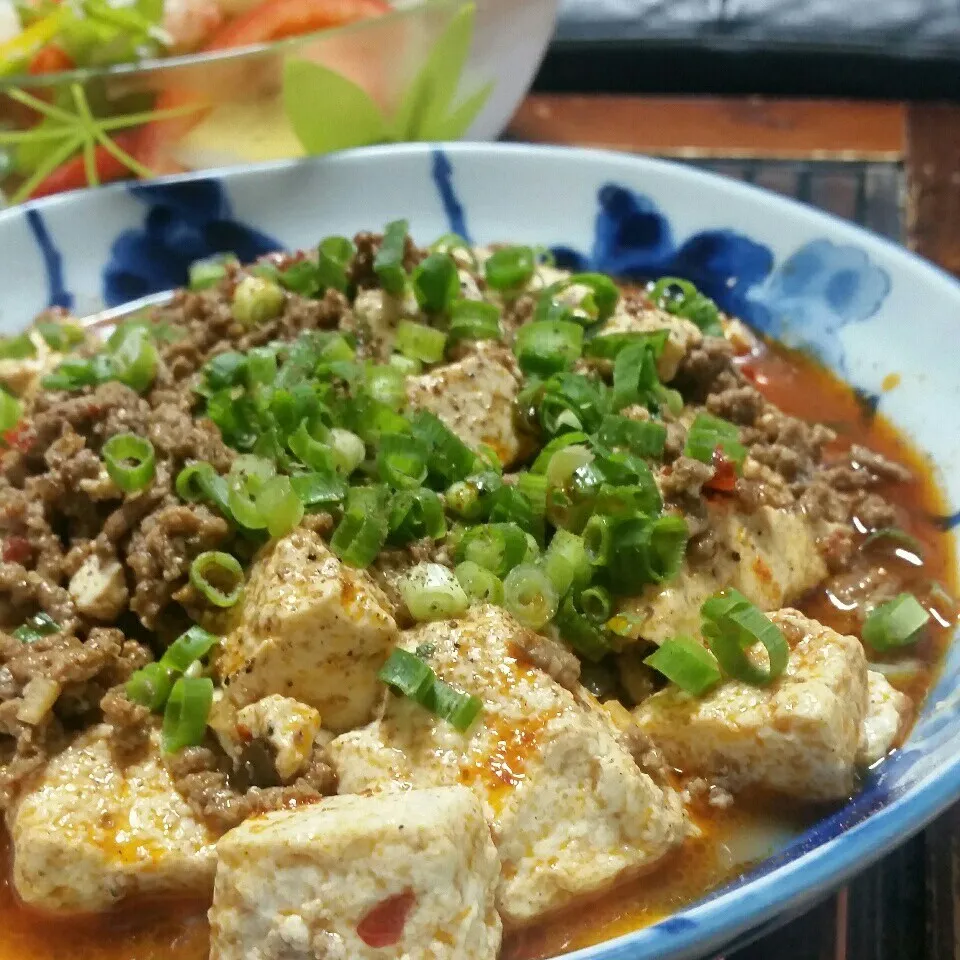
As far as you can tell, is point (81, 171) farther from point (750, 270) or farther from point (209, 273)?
point (750, 270)

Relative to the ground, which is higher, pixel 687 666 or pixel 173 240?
pixel 173 240

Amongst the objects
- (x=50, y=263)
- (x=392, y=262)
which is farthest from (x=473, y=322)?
(x=50, y=263)

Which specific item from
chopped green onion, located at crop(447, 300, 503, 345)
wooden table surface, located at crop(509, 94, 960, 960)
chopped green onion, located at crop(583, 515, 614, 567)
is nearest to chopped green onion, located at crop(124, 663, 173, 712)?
chopped green onion, located at crop(583, 515, 614, 567)

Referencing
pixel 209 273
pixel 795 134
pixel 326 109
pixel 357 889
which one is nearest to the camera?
pixel 357 889

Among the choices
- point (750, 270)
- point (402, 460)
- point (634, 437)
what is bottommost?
point (402, 460)

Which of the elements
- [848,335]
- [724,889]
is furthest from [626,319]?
[724,889]

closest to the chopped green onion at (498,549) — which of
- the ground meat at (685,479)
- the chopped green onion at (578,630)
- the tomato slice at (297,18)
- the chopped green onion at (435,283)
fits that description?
the chopped green onion at (578,630)
